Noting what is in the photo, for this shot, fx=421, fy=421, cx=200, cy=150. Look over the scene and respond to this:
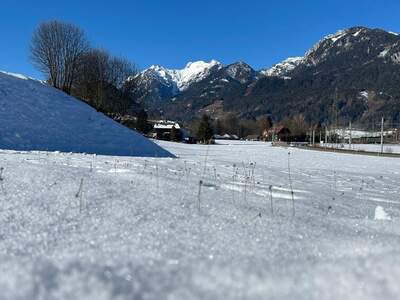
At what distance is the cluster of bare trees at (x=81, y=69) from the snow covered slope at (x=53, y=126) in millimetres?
21033

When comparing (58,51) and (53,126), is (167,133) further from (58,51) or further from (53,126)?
(53,126)

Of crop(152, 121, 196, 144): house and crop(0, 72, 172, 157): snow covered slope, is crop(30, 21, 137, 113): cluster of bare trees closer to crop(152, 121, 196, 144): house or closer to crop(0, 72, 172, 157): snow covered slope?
crop(0, 72, 172, 157): snow covered slope

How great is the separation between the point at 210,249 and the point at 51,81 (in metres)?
40.2

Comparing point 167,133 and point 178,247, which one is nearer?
point 178,247

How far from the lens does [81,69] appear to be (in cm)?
4231

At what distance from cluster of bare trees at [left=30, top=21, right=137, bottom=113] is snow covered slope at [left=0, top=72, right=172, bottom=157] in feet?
69.0

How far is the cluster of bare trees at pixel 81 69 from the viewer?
38.3 m

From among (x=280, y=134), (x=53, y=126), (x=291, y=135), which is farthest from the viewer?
(x=280, y=134)

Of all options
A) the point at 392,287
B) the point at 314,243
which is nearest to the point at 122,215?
the point at 314,243

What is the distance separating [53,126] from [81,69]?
1105 inches

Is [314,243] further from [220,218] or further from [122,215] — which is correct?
[122,215]

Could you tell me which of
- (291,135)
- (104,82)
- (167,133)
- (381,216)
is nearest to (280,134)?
(291,135)

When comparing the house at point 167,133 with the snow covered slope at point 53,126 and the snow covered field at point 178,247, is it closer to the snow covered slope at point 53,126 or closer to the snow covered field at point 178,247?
the snow covered slope at point 53,126

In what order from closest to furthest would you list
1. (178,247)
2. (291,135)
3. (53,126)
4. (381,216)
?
(178,247)
(381,216)
(53,126)
(291,135)
